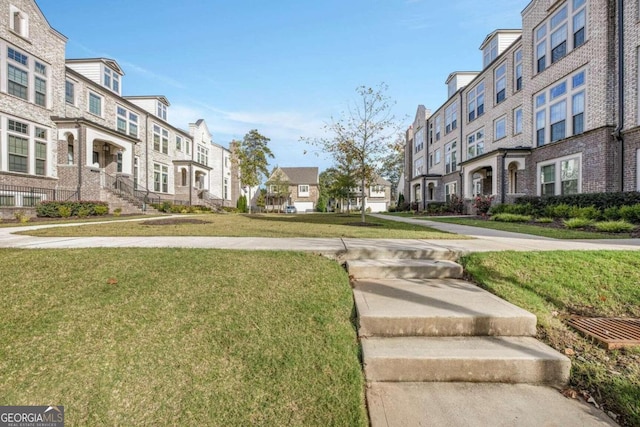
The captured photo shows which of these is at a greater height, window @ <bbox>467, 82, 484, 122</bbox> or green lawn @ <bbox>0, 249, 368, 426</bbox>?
window @ <bbox>467, 82, 484, 122</bbox>

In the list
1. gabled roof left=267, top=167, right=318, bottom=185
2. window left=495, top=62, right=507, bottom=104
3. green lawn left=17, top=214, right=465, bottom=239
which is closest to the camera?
green lawn left=17, top=214, right=465, bottom=239

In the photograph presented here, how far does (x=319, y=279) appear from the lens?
3371mm

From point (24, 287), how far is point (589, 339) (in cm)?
546

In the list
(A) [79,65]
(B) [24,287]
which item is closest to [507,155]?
(B) [24,287]

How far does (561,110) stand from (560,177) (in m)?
3.31

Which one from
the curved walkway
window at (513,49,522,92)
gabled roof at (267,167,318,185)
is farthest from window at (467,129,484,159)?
gabled roof at (267,167,318,185)

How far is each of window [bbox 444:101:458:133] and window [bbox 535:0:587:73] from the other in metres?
10.1

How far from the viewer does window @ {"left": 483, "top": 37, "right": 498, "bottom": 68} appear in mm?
20500

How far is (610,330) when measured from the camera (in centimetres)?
264

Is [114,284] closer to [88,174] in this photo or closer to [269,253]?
[269,253]

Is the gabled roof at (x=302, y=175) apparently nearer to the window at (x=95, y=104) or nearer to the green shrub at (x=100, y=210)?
the window at (x=95, y=104)

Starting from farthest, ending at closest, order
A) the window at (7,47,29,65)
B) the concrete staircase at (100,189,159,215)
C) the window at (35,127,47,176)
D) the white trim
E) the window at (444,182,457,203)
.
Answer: the window at (444,182,457,203), the concrete staircase at (100,189,159,215), the window at (35,127,47,176), the window at (7,47,29,65), the white trim

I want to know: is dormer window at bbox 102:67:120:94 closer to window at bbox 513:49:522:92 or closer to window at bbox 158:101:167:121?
window at bbox 158:101:167:121

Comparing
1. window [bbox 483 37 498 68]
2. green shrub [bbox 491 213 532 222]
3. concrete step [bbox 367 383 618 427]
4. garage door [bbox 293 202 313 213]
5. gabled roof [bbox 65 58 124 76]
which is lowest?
concrete step [bbox 367 383 618 427]
